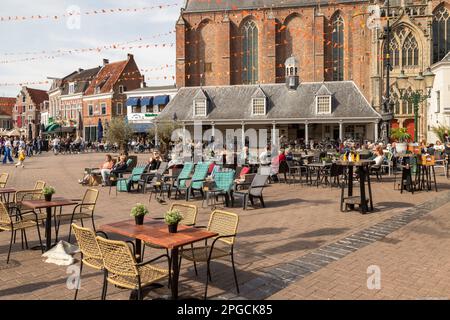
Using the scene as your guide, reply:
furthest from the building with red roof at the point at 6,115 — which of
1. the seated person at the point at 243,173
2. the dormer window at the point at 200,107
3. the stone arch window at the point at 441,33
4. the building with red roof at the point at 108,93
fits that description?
the seated person at the point at 243,173

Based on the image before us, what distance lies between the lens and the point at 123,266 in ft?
13.0

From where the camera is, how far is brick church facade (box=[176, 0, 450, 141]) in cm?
3681

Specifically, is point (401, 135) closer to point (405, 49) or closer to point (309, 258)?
point (405, 49)

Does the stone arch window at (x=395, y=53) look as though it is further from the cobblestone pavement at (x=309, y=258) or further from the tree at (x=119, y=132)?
the cobblestone pavement at (x=309, y=258)

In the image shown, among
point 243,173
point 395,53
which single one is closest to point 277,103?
point 395,53

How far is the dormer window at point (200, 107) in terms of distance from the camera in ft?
117

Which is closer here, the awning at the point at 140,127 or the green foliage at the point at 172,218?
the green foliage at the point at 172,218

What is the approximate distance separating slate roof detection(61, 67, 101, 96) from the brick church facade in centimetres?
1489

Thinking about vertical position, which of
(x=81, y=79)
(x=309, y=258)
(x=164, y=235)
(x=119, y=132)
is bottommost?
(x=309, y=258)

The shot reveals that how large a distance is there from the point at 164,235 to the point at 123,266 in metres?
0.62

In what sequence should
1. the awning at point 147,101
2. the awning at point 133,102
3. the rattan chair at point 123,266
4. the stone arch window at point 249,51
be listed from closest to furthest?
the rattan chair at point 123,266 < the awning at point 147,101 < the stone arch window at point 249,51 < the awning at point 133,102

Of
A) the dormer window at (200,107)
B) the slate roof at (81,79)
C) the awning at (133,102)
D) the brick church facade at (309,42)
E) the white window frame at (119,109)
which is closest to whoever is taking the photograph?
the dormer window at (200,107)

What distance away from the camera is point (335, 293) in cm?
460
